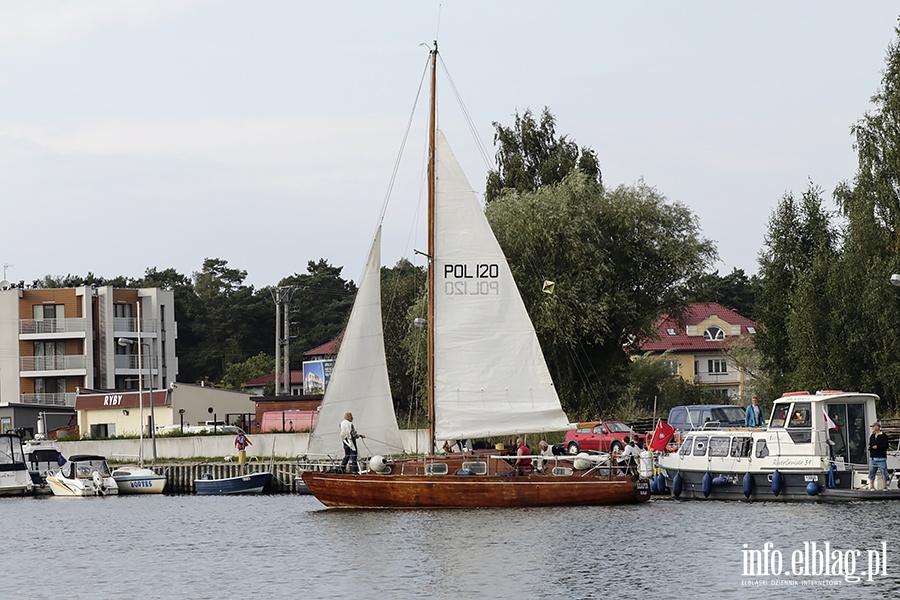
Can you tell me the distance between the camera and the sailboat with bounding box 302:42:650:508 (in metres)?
40.3

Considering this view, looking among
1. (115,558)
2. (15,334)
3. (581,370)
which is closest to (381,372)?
(115,558)

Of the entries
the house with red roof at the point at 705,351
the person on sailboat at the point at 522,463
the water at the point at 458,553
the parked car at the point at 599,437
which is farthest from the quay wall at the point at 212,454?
the house with red roof at the point at 705,351

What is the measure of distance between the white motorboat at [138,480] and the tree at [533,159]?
23.8 metres

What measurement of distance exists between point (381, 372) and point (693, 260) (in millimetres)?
31256

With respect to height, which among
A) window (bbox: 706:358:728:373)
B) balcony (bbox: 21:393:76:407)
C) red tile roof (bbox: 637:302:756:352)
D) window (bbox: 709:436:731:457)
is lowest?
window (bbox: 709:436:731:457)

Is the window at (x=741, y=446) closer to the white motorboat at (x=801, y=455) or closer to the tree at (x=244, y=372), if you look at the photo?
the white motorboat at (x=801, y=455)

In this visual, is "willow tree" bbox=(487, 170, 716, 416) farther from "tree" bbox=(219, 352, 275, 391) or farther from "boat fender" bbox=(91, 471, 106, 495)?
"tree" bbox=(219, 352, 275, 391)

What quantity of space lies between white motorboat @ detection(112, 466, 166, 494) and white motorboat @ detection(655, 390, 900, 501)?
107 ft

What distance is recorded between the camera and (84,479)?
66750 mm

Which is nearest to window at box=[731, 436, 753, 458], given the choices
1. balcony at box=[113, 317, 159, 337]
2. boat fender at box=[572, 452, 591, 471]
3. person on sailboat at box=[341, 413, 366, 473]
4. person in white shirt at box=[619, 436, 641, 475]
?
person in white shirt at box=[619, 436, 641, 475]

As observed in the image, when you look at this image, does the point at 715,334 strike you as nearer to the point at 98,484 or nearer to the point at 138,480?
the point at 138,480

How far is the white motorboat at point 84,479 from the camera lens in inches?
2608

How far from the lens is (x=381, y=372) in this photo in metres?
40.9

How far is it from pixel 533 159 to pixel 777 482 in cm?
3957
